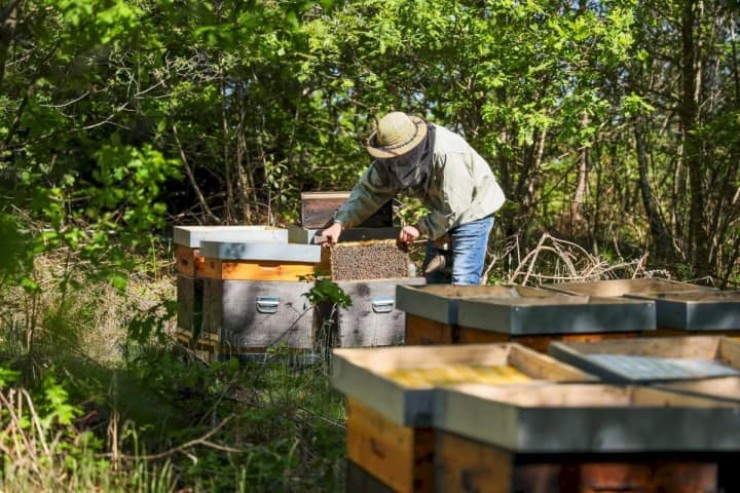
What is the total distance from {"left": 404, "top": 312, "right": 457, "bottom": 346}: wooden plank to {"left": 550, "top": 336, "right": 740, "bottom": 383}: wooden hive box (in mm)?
656

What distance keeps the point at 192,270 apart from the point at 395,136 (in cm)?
168

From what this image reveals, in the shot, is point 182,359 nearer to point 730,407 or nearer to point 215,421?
point 215,421

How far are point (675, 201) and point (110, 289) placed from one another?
5.08 m

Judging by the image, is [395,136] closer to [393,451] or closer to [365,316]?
[365,316]

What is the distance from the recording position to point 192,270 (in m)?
6.50

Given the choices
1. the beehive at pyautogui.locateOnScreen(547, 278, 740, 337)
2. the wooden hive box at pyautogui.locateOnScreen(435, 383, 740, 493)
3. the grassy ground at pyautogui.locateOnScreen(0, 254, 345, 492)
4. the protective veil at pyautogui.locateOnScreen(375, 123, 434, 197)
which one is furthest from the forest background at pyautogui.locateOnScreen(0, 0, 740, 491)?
the beehive at pyautogui.locateOnScreen(547, 278, 740, 337)

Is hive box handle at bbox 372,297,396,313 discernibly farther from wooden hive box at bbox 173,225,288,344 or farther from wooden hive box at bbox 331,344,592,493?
wooden hive box at bbox 331,344,592,493

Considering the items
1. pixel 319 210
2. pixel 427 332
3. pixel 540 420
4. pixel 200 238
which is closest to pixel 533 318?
pixel 427 332

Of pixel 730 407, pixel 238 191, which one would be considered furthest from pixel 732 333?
pixel 238 191

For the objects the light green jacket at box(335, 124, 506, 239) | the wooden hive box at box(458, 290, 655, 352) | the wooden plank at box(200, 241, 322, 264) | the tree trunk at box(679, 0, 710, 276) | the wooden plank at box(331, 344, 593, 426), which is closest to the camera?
the wooden plank at box(331, 344, 593, 426)

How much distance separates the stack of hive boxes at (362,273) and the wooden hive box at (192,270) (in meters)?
0.52

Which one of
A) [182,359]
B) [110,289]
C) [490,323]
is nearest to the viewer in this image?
[490,323]

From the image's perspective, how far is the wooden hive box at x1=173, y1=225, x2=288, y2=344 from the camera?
646 cm

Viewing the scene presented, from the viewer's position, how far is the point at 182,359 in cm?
566
